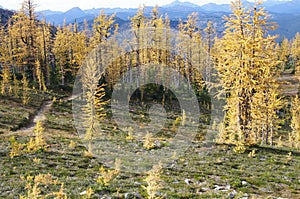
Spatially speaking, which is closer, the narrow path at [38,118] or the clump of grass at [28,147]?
the clump of grass at [28,147]

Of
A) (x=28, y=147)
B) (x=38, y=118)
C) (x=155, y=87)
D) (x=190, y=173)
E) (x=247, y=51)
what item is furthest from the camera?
(x=155, y=87)

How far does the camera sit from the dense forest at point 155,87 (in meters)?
18.9

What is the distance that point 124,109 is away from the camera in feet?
141

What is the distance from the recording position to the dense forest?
18.9 meters

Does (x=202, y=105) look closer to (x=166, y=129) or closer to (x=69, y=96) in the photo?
(x=166, y=129)

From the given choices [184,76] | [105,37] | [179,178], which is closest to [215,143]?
[179,178]

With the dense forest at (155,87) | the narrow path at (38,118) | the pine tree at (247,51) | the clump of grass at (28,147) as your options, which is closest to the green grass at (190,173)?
the dense forest at (155,87)

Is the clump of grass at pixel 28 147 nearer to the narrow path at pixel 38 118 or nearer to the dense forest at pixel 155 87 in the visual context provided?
the dense forest at pixel 155 87

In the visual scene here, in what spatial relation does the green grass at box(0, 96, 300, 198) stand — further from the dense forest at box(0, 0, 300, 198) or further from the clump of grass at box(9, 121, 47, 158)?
the clump of grass at box(9, 121, 47, 158)

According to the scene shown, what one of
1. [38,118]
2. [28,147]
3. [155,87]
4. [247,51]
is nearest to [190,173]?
[247,51]

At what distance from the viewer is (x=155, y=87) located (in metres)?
54.3

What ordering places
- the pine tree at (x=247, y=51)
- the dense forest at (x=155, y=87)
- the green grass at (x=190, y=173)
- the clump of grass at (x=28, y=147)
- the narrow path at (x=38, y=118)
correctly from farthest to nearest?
the narrow path at (x=38, y=118) → the pine tree at (x=247, y=51) → the dense forest at (x=155, y=87) → the clump of grass at (x=28, y=147) → the green grass at (x=190, y=173)

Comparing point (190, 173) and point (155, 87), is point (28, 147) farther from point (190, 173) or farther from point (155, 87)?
point (155, 87)

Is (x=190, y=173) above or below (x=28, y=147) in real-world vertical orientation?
below
